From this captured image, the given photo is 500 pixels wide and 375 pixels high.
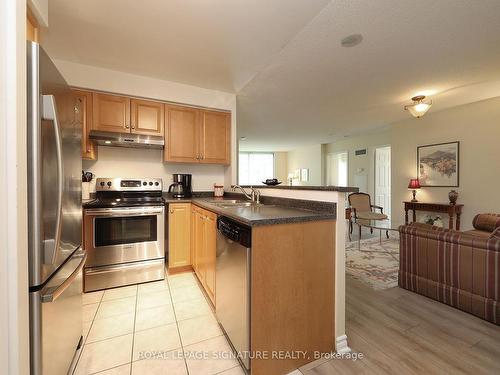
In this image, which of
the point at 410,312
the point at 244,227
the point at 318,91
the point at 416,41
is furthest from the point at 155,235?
the point at 416,41

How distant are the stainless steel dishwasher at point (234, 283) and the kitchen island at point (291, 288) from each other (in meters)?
0.04

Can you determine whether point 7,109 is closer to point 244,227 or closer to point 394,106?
point 244,227

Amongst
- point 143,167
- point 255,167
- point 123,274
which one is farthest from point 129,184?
point 255,167

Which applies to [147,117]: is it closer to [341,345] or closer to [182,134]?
[182,134]

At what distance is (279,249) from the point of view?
1312 mm

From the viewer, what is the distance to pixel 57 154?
3.40 ft

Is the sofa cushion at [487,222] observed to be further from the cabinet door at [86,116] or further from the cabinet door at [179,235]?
the cabinet door at [86,116]

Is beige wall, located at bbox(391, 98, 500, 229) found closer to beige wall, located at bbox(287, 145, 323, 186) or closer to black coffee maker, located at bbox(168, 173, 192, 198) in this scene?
beige wall, located at bbox(287, 145, 323, 186)

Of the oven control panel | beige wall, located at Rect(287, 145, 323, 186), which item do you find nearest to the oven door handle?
the oven control panel

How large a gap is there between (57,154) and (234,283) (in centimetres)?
116

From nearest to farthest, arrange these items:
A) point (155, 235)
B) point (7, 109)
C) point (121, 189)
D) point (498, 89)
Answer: point (7, 109)
point (155, 235)
point (121, 189)
point (498, 89)

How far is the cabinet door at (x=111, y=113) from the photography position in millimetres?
2660

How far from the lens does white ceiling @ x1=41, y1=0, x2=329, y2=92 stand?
1728mm

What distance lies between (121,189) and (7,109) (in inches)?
87.2
